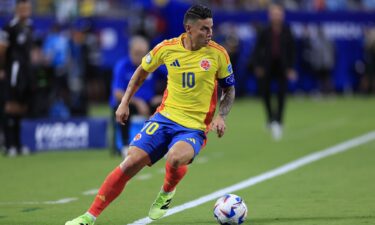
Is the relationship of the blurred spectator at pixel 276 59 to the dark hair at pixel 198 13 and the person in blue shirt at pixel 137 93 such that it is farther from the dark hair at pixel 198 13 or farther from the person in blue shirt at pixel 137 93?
the dark hair at pixel 198 13

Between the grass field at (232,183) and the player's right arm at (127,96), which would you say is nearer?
the player's right arm at (127,96)

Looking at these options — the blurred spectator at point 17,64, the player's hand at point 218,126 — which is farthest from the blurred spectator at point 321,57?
the player's hand at point 218,126

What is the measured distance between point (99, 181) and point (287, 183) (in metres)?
2.54

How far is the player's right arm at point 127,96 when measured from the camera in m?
9.22

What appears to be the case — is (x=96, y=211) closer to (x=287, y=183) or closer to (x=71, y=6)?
(x=287, y=183)

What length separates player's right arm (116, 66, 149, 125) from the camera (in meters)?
9.22

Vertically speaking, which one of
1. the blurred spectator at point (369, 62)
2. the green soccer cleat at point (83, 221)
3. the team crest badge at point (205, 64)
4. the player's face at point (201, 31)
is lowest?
the blurred spectator at point (369, 62)

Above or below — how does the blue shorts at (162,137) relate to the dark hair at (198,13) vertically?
below

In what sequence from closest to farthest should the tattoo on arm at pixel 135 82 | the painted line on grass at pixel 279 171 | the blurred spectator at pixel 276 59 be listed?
the tattoo on arm at pixel 135 82
the painted line on grass at pixel 279 171
the blurred spectator at pixel 276 59

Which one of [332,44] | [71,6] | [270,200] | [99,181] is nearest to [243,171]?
[99,181]

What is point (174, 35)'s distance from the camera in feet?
98.5

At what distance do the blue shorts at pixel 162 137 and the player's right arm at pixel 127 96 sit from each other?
220 mm

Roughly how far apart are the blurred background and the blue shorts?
12.6 meters

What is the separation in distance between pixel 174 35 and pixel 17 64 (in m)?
13.6
